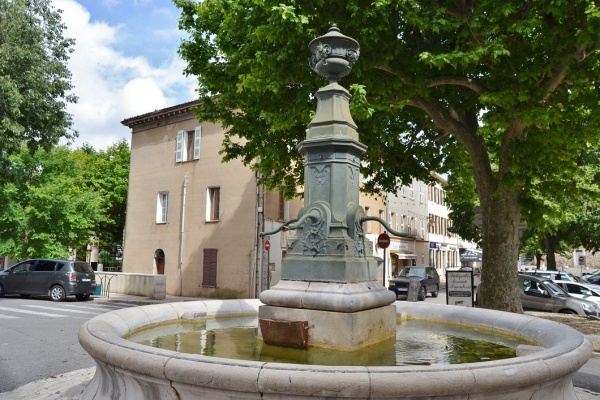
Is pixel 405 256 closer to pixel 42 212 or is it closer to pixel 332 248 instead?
pixel 42 212

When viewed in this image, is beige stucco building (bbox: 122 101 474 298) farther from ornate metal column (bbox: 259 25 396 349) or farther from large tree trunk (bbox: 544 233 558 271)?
ornate metal column (bbox: 259 25 396 349)

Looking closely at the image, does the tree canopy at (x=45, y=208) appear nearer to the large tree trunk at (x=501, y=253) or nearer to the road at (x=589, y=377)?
the large tree trunk at (x=501, y=253)

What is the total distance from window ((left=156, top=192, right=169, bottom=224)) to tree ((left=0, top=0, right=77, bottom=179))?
8.39m

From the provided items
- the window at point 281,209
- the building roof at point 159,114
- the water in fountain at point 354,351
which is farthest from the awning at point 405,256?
the water in fountain at point 354,351

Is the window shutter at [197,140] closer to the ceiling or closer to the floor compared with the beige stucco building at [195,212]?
closer to the ceiling

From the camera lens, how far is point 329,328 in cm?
503

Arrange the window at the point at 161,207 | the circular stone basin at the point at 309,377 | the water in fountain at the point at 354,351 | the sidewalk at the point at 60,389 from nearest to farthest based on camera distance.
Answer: the circular stone basin at the point at 309,377 → the water in fountain at the point at 354,351 → the sidewalk at the point at 60,389 → the window at the point at 161,207

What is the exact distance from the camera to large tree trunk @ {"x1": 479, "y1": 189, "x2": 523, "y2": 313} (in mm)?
12320

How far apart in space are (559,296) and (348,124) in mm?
14919

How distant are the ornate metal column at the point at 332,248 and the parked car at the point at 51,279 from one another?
17840 millimetres

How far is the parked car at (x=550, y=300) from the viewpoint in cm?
1709

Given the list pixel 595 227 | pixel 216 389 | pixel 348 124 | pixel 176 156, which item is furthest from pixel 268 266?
pixel 595 227

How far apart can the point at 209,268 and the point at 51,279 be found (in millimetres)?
7100

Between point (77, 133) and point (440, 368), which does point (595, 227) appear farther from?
point (440, 368)
